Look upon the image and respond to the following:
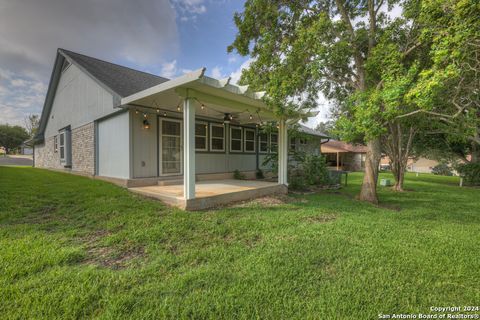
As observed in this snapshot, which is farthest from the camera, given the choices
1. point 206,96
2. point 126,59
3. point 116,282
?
point 126,59

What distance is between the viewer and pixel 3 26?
8.70 m

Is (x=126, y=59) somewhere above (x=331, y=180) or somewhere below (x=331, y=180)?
above

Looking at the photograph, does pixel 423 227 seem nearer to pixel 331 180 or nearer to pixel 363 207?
pixel 363 207

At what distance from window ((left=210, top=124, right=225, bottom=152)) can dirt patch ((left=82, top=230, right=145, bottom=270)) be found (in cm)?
603

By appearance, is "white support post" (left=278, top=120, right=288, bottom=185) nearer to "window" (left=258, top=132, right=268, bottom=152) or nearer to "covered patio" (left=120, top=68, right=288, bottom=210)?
"covered patio" (left=120, top=68, right=288, bottom=210)

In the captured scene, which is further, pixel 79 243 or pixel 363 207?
pixel 363 207

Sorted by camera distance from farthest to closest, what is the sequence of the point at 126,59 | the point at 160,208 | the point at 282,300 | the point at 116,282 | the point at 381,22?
1. the point at 126,59
2. the point at 381,22
3. the point at 160,208
4. the point at 116,282
5. the point at 282,300

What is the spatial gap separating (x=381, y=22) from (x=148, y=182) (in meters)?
8.73

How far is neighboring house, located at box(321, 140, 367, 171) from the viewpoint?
23906mm

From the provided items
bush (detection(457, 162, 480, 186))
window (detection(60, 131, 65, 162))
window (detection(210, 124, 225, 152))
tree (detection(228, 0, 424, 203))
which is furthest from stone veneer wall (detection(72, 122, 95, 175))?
bush (detection(457, 162, 480, 186))

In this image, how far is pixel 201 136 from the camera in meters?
8.50

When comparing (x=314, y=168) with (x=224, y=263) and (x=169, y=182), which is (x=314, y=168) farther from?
(x=224, y=263)

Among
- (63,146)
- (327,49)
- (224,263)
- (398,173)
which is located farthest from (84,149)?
(398,173)

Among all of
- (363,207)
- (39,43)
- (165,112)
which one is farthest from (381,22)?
(39,43)
